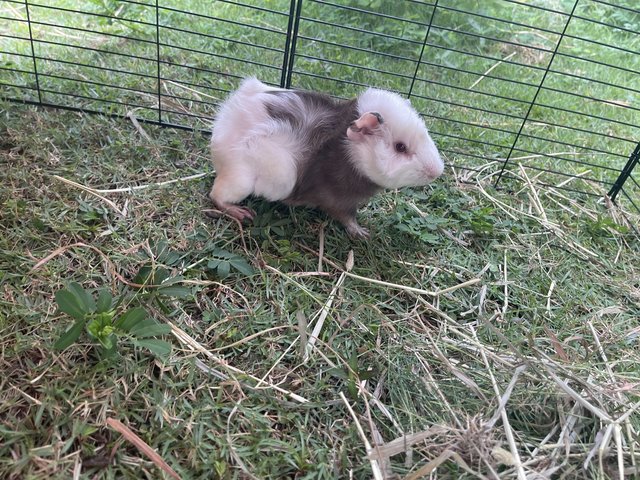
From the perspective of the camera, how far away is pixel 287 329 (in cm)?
184

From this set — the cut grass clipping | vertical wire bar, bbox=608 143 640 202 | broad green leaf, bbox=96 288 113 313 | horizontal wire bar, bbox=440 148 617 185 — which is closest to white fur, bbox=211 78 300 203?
the cut grass clipping

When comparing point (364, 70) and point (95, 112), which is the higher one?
point (364, 70)

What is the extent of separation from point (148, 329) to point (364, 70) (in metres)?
2.31

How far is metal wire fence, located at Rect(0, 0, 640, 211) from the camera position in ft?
8.87

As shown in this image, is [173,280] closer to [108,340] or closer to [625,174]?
[108,340]

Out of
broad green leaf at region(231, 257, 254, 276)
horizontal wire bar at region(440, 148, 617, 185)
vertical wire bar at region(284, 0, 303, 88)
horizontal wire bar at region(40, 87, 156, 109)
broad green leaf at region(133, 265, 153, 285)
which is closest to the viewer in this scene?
broad green leaf at region(133, 265, 153, 285)

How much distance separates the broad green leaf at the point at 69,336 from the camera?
150cm

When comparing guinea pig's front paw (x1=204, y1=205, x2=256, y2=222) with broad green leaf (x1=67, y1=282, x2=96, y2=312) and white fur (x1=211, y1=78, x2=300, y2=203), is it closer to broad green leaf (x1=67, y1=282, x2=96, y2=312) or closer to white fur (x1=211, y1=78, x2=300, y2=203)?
white fur (x1=211, y1=78, x2=300, y2=203)

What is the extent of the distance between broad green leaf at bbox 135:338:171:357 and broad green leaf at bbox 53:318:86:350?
0.54ft

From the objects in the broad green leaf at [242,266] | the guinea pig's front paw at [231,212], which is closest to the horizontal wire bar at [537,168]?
the guinea pig's front paw at [231,212]

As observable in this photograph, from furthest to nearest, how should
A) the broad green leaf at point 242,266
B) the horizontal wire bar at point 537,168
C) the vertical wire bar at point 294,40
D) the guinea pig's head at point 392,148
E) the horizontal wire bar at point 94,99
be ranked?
the horizontal wire bar at point 537,168
the horizontal wire bar at point 94,99
the vertical wire bar at point 294,40
the guinea pig's head at point 392,148
the broad green leaf at point 242,266

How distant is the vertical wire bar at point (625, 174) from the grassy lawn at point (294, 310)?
69 mm

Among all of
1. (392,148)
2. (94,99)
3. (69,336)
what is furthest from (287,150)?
(94,99)

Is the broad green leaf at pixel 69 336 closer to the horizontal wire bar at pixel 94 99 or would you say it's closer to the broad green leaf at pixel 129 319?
the broad green leaf at pixel 129 319
